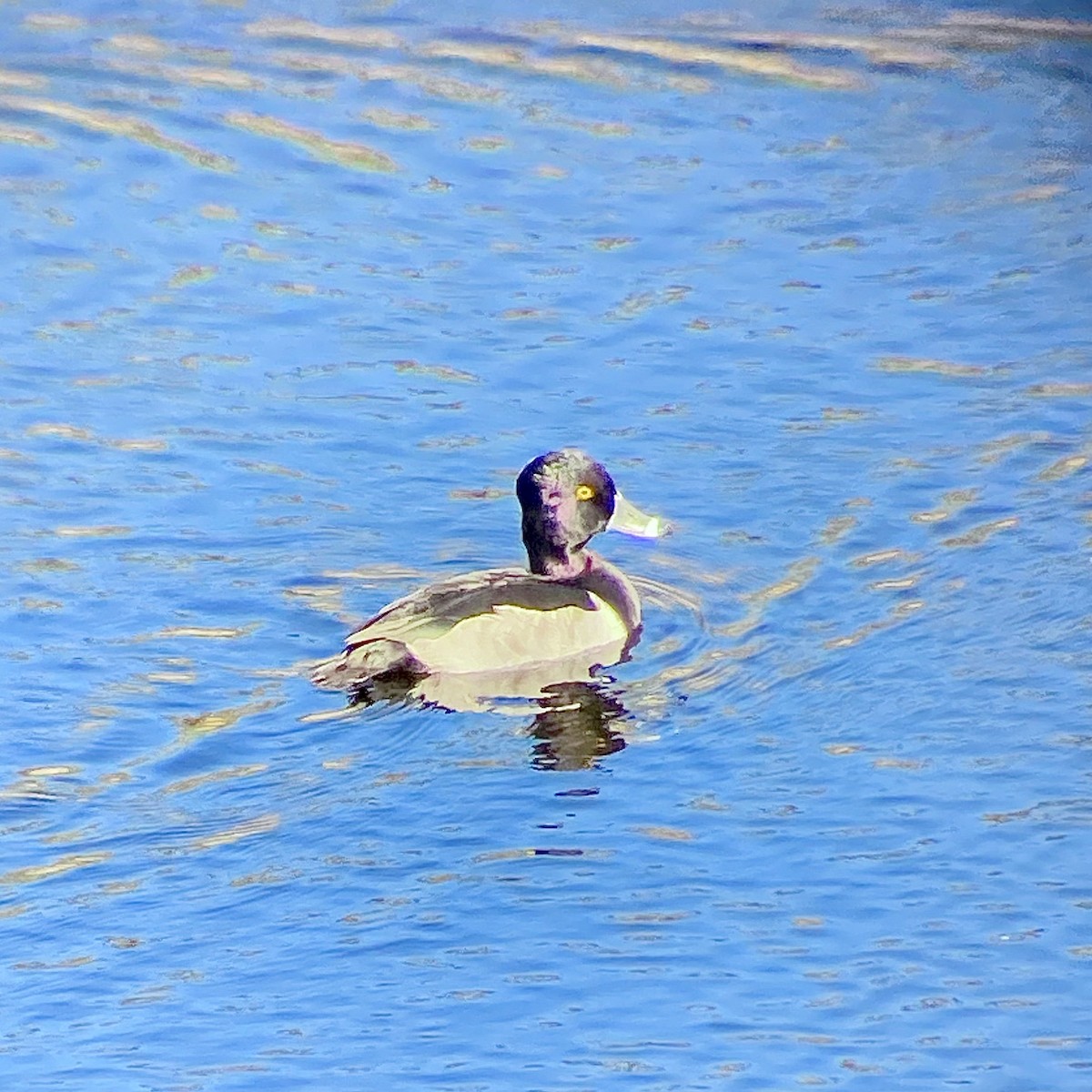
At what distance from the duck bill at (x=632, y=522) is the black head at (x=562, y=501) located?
44mm

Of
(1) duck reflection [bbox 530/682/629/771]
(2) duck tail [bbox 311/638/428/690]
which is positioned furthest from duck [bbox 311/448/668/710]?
(1) duck reflection [bbox 530/682/629/771]

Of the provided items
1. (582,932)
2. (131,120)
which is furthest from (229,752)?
(131,120)

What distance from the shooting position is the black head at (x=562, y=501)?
10.6 metres

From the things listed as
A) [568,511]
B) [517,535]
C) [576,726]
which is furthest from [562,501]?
[576,726]

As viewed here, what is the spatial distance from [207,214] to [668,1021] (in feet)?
27.0

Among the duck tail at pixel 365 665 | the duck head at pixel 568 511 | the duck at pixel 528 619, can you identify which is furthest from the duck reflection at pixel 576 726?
the duck head at pixel 568 511

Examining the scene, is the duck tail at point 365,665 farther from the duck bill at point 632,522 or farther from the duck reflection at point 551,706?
the duck bill at point 632,522

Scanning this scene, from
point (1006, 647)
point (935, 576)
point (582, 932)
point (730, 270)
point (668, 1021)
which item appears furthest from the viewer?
point (730, 270)

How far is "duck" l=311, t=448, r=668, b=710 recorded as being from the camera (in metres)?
9.79

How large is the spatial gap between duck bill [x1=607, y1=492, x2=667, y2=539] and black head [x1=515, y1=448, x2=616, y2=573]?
0.14ft

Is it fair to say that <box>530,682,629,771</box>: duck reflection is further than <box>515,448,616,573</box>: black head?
No

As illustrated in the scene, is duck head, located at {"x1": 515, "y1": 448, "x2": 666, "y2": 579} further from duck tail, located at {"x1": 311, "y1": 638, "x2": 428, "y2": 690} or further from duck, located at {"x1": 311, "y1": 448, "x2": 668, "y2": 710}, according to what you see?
duck tail, located at {"x1": 311, "y1": 638, "x2": 428, "y2": 690}

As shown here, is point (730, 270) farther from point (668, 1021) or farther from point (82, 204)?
point (668, 1021)

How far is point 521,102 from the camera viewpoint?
1622cm
